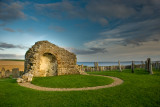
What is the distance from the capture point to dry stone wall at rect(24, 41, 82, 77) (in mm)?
15578

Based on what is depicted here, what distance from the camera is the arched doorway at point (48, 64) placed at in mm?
16745

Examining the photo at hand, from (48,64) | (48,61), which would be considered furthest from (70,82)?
(48,61)

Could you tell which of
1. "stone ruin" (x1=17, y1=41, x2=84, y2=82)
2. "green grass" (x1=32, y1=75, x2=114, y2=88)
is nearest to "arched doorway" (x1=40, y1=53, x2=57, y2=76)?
"stone ruin" (x1=17, y1=41, x2=84, y2=82)

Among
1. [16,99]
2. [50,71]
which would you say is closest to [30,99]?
[16,99]

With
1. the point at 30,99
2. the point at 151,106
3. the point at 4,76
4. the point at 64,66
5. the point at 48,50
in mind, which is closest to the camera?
the point at 151,106

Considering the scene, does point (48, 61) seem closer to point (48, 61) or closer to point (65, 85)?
point (48, 61)

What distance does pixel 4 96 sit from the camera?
8.02 meters

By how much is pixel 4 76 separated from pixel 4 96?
1410cm

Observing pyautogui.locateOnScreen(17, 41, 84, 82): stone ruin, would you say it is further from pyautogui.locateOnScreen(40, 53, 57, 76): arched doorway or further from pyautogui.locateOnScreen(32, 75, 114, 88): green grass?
pyautogui.locateOnScreen(32, 75, 114, 88): green grass

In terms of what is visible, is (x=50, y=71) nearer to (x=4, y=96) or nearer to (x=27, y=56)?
(x=27, y=56)

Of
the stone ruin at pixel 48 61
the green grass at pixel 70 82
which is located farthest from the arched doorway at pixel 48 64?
the green grass at pixel 70 82

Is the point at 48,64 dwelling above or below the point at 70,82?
above

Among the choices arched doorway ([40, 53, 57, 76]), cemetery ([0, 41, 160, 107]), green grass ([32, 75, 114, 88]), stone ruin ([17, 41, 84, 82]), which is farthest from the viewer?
arched doorway ([40, 53, 57, 76])

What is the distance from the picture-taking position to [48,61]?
17266 mm
